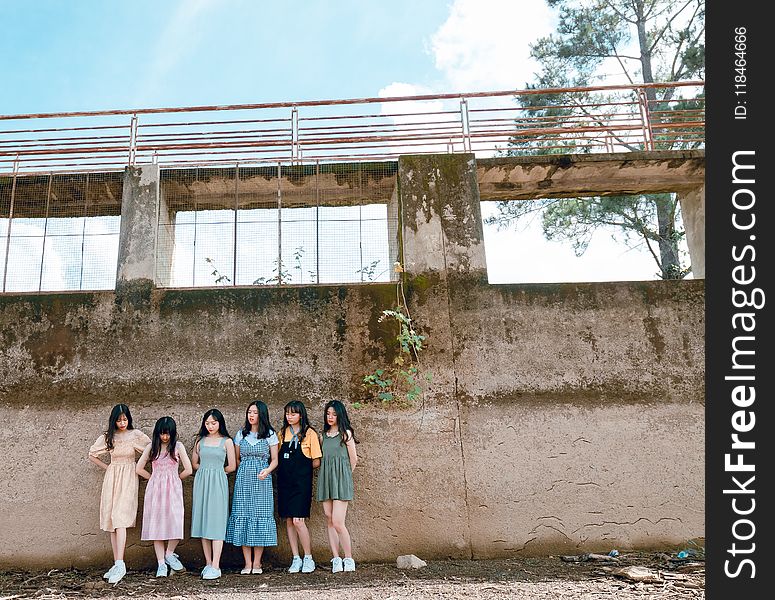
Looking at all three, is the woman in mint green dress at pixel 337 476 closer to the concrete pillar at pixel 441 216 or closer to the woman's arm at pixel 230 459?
the woman's arm at pixel 230 459

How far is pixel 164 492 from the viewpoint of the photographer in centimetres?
587

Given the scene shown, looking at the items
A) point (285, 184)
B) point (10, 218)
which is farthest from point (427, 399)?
point (10, 218)

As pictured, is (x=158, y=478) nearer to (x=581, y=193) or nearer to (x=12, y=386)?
(x=12, y=386)

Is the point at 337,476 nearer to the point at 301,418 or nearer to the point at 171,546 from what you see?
the point at 301,418

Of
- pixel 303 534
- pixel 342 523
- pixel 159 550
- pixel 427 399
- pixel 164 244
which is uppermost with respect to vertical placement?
pixel 164 244

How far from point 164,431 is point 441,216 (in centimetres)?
364

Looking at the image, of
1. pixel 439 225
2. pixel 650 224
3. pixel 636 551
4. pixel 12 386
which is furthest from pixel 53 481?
pixel 650 224

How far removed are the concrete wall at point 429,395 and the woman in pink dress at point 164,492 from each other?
33cm

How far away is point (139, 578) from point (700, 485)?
536 cm

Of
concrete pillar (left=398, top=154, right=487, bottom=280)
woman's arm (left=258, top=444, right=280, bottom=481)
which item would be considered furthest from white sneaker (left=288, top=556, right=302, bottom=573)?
concrete pillar (left=398, top=154, right=487, bottom=280)

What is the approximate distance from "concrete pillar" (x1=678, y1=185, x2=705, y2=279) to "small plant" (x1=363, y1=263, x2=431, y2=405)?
394cm

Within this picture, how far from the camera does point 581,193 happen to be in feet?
27.4

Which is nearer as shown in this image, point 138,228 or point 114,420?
point 114,420
